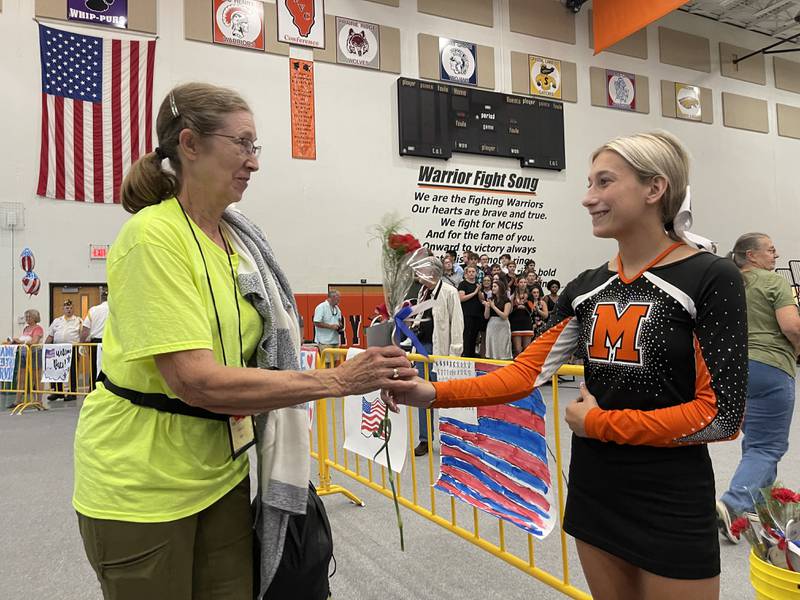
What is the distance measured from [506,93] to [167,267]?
12.7m

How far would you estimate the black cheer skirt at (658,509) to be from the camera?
1.24 m

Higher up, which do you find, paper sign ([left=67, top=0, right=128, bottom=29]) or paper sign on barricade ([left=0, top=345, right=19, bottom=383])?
paper sign ([left=67, top=0, right=128, bottom=29])

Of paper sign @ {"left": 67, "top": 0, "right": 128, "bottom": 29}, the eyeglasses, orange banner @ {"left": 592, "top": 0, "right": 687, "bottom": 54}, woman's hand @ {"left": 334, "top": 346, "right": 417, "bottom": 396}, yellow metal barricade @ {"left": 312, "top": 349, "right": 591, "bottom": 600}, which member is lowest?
yellow metal barricade @ {"left": 312, "top": 349, "right": 591, "bottom": 600}

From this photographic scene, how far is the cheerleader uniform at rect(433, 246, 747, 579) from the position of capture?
1190 millimetres

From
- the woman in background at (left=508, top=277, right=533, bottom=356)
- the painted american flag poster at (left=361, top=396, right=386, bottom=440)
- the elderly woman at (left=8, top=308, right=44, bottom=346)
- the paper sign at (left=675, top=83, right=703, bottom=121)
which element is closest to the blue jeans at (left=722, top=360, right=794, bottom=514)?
the painted american flag poster at (left=361, top=396, right=386, bottom=440)

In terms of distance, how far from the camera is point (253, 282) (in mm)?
1291

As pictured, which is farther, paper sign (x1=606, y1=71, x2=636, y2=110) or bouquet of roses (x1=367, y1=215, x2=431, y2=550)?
paper sign (x1=606, y1=71, x2=636, y2=110)

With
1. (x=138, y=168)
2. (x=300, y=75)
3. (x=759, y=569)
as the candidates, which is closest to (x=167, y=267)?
(x=138, y=168)

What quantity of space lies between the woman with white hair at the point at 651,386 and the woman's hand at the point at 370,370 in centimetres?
46

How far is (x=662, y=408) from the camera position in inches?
49.3

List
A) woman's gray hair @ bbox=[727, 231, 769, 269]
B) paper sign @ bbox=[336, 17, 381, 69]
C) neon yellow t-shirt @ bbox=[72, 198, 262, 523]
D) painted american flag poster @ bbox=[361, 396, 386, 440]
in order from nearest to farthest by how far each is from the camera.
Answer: neon yellow t-shirt @ bbox=[72, 198, 262, 523] → woman's gray hair @ bbox=[727, 231, 769, 269] → painted american flag poster @ bbox=[361, 396, 386, 440] → paper sign @ bbox=[336, 17, 381, 69]

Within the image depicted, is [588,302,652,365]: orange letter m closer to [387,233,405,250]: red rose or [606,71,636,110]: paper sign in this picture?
[387,233,405,250]: red rose

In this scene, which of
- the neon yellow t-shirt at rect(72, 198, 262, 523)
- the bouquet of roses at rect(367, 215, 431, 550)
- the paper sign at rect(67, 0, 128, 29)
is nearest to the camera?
the neon yellow t-shirt at rect(72, 198, 262, 523)

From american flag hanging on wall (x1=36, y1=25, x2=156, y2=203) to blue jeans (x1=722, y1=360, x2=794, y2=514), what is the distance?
9.65 m
